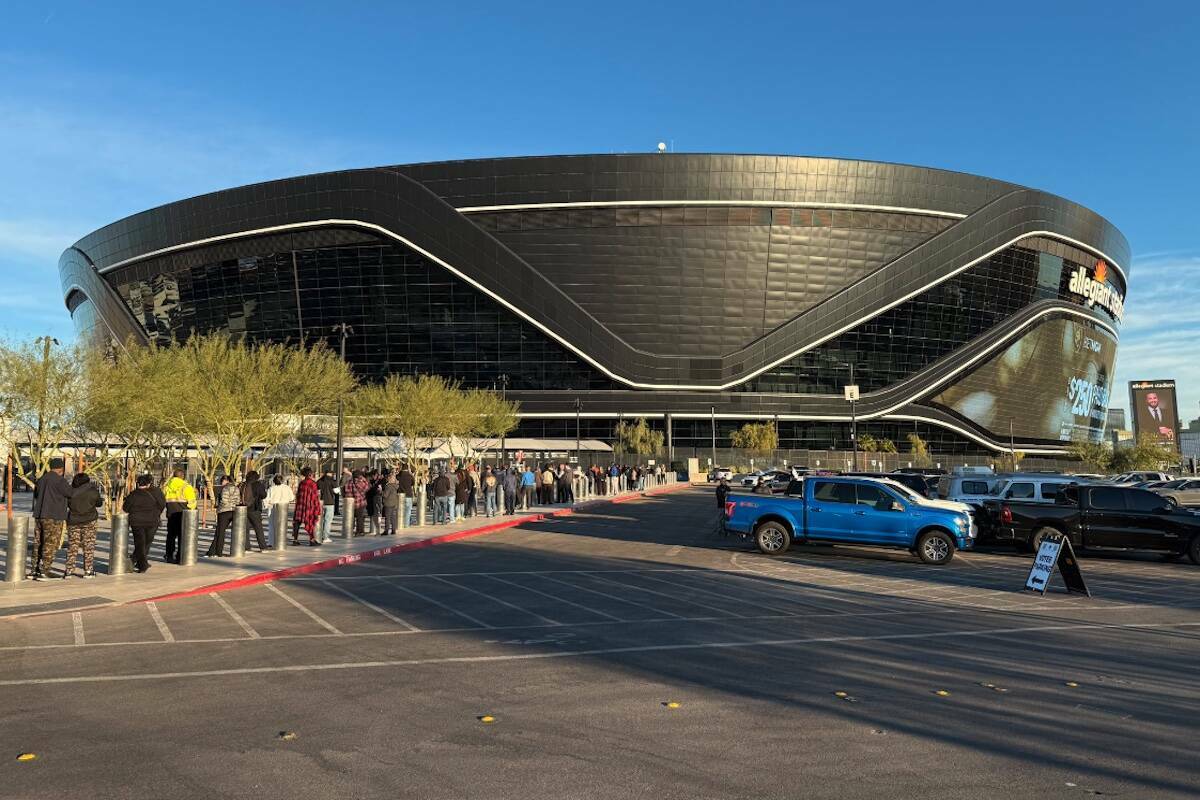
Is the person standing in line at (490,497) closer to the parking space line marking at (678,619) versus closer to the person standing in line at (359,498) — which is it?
the person standing in line at (359,498)

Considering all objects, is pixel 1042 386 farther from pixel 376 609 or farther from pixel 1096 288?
pixel 376 609

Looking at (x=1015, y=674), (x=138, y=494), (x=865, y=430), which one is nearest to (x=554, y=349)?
(x=865, y=430)

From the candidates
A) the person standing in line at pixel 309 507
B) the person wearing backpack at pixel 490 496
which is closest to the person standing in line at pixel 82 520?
the person standing in line at pixel 309 507

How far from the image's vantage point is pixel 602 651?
9453 millimetres

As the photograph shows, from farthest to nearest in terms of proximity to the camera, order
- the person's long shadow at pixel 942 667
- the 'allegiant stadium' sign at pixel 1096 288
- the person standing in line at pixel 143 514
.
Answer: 1. the 'allegiant stadium' sign at pixel 1096 288
2. the person standing in line at pixel 143 514
3. the person's long shadow at pixel 942 667

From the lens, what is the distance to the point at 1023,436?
328 feet

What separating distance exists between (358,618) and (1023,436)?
336ft

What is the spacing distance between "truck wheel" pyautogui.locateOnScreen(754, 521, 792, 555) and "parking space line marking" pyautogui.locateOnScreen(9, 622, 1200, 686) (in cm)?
889

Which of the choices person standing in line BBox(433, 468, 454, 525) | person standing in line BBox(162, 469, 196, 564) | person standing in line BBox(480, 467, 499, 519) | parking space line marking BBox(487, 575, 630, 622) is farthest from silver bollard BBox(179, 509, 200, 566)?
person standing in line BBox(480, 467, 499, 519)

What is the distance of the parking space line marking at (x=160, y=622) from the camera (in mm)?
10461

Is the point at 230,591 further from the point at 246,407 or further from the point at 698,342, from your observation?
the point at 698,342

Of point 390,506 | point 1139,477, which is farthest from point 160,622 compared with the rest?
point 1139,477

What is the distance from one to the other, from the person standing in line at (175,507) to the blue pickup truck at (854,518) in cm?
1197

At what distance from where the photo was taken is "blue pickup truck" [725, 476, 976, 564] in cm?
1877
